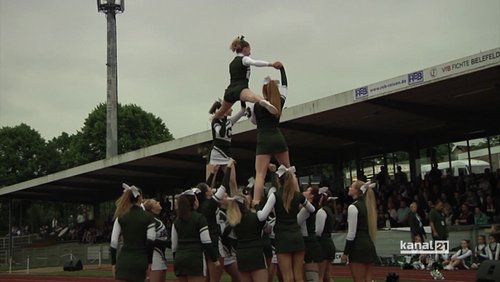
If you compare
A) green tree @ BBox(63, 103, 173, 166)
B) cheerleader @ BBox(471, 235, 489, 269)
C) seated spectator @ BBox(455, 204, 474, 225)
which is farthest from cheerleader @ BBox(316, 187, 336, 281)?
green tree @ BBox(63, 103, 173, 166)

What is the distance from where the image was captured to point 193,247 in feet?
22.3

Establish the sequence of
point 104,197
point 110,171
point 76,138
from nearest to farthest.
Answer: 1. point 110,171
2. point 104,197
3. point 76,138

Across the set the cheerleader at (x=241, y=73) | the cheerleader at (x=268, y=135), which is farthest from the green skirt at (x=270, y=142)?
the cheerleader at (x=241, y=73)

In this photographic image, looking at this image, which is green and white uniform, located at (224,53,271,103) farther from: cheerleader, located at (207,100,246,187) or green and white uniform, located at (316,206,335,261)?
green and white uniform, located at (316,206,335,261)

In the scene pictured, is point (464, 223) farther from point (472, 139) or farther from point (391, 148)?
point (391, 148)

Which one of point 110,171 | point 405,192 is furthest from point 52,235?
point 405,192

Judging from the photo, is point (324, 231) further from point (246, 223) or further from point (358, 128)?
point (358, 128)

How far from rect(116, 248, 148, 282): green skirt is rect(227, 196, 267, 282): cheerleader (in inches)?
43.0

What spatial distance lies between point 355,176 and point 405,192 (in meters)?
5.56

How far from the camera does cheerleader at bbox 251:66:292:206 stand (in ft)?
25.0

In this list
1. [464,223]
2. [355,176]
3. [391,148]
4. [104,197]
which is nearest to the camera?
[464,223]

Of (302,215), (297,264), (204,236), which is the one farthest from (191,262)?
(302,215)

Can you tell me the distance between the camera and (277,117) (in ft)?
25.1

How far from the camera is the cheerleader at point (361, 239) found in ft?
24.3
